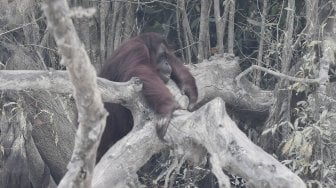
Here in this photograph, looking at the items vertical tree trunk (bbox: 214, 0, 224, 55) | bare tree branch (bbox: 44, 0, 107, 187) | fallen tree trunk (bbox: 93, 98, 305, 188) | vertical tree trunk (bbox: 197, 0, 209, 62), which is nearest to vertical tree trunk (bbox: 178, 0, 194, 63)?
vertical tree trunk (bbox: 197, 0, 209, 62)

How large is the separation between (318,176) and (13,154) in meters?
2.25

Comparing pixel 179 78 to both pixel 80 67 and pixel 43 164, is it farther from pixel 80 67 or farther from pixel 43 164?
pixel 80 67

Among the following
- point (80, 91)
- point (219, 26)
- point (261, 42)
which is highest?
point (80, 91)

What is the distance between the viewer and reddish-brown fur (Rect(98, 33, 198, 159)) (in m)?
4.91

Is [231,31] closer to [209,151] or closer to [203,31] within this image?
[203,31]

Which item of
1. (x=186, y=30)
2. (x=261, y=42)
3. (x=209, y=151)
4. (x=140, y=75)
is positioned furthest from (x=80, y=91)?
(x=186, y=30)

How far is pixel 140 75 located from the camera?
5.03 metres

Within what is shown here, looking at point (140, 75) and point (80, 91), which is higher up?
point (80, 91)

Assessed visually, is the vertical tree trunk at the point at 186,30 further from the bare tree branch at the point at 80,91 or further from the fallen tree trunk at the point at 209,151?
the bare tree branch at the point at 80,91

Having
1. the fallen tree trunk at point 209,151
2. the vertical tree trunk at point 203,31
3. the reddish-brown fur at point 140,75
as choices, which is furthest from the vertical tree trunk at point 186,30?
the fallen tree trunk at point 209,151

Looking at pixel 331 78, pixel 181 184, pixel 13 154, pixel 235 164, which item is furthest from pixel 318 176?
pixel 13 154

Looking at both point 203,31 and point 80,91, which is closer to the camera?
point 80,91

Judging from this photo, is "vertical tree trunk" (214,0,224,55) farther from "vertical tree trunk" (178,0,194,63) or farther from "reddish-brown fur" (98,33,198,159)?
"reddish-brown fur" (98,33,198,159)

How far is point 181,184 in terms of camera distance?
638 centimetres
